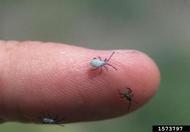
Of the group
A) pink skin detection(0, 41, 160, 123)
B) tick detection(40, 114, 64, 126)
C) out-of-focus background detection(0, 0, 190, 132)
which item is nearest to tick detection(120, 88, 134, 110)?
pink skin detection(0, 41, 160, 123)

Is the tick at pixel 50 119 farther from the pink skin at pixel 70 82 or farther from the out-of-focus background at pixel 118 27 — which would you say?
the out-of-focus background at pixel 118 27

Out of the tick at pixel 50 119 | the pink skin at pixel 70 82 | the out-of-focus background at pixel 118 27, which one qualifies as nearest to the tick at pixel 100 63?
the pink skin at pixel 70 82

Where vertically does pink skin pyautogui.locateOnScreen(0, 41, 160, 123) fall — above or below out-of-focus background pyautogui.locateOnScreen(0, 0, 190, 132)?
below

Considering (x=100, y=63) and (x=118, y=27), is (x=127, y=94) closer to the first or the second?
(x=100, y=63)

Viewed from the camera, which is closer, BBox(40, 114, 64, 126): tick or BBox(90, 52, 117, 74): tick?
BBox(90, 52, 117, 74): tick

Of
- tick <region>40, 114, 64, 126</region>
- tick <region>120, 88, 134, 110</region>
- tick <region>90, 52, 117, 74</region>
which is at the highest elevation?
tick <region>90, 52, 117, 74</region>

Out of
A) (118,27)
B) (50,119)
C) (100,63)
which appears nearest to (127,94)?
(100,63)

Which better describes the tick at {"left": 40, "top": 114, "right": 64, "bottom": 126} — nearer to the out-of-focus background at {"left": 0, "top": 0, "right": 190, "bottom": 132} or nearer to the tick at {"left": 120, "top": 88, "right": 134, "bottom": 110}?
the tick at {"left": 120, "top": 88, "right": 134, "bottom": 110}
